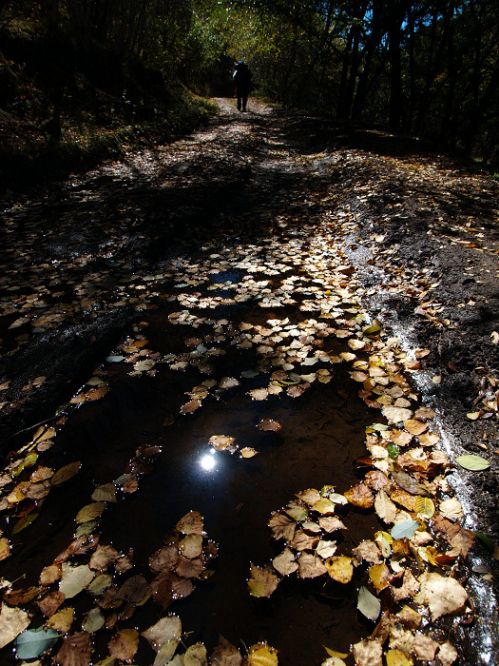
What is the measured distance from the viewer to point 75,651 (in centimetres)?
134

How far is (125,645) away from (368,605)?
3.07ft

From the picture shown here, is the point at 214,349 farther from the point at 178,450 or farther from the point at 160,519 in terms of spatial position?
the point at 160,519

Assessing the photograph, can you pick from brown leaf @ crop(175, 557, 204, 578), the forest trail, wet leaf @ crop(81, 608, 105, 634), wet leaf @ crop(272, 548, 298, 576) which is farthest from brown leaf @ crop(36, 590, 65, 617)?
wet leaf @ crop(272, 548, 298, 576)

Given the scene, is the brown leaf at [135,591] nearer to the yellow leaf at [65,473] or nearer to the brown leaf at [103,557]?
the brown leaf at [103,557]

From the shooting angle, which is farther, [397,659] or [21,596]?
[21,596]

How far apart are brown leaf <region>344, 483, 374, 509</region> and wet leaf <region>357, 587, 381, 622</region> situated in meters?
0.39

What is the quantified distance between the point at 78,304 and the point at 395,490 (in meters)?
3.00

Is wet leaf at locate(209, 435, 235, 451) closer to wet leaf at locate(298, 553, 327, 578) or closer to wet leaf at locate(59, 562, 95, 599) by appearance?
wet leaf at locate(298, 553, 327, 578)

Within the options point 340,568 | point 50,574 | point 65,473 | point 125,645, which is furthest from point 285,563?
point 65,473

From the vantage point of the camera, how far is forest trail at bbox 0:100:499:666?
1499mm

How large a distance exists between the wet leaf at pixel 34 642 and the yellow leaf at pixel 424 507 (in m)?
1.62

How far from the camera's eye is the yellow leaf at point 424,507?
175 centimetres

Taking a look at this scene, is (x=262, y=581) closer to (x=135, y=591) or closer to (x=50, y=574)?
(x=135, y=591)

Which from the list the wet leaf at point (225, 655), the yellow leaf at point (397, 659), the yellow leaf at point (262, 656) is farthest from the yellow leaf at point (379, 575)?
the wet leaf at point (225, 655)
